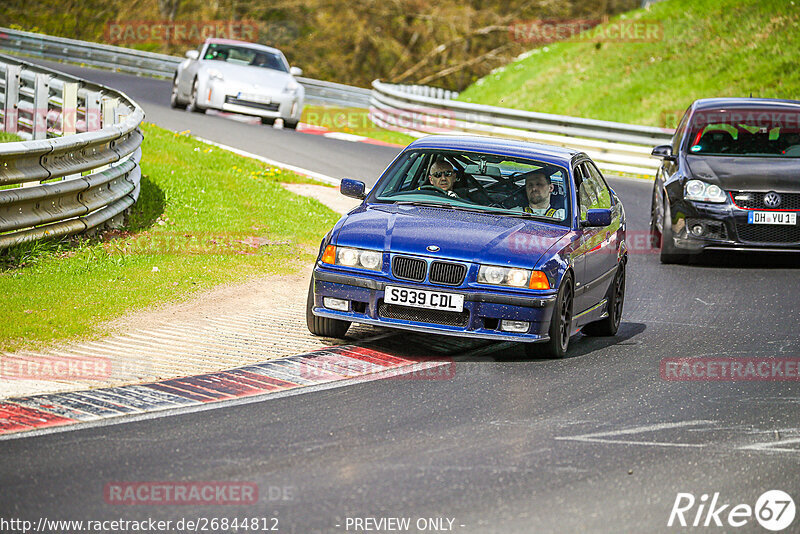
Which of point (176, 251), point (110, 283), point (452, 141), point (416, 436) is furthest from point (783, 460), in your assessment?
point (176, 251)

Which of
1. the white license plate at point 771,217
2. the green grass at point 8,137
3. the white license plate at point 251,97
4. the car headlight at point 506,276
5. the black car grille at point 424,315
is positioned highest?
the car headlight at point 506,276

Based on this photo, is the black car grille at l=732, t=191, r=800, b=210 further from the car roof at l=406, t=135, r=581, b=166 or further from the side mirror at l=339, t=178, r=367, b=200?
the side mirror at l=339, t=178, r=367, b=200

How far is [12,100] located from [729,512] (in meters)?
15.7

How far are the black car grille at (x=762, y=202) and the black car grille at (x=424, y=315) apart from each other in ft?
20.1

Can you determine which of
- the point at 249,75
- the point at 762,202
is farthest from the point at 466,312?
the point at 249,75

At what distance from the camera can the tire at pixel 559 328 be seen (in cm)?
855

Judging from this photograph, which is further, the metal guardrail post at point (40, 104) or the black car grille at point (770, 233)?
the metal guardrail post at point (40, 104)

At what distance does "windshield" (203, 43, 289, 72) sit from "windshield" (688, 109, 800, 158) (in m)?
12.7

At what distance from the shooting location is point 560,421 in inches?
275

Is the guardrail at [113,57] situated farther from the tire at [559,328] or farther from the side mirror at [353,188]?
the tire at [559,328]

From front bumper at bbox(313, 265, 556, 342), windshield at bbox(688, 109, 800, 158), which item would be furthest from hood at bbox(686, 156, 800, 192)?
front bumper at bbox(313, 265, 556, 342)

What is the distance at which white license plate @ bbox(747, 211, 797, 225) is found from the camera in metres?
13.4

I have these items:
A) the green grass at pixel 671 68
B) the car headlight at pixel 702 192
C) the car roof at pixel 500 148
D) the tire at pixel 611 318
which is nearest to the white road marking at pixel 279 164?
the car headlight at pixel 702 192

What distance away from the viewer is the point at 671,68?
110 feet
